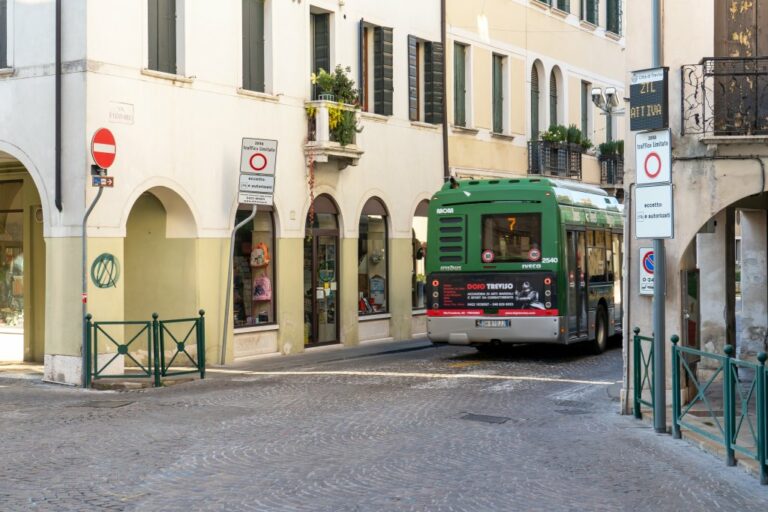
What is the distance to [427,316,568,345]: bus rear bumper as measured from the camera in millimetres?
19438

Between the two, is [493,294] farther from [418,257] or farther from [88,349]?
[418,257]

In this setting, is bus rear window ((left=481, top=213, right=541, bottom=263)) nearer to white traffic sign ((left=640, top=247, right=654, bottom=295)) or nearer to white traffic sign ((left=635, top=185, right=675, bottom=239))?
white traffic sign ((left=640, top=247, right=654, bottom=295))

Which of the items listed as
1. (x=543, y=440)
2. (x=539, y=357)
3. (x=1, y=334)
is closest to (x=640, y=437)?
(x=543, y=440)

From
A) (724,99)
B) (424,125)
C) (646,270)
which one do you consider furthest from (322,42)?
(646,270)

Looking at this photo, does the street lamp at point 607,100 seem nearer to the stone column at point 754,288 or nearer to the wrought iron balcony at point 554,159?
the wrought iron balcony at point 554,159

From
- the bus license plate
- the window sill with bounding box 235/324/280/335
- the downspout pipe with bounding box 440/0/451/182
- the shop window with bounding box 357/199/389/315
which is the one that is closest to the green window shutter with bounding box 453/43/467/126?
the downspout pipe with bounding box 440/0/451/182

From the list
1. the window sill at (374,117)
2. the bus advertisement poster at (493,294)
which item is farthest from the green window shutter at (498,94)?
the bus advertisement poster at (493,294)

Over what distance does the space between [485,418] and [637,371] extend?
5.87ft

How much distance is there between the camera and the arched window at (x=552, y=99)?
33625 mm

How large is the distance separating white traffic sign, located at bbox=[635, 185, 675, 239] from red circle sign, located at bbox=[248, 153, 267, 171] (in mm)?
9171

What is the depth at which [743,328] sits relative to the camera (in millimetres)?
20828

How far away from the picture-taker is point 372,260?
82.4 feet

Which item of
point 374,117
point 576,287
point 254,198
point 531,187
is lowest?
point 576,287

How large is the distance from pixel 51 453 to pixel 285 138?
11.9m
